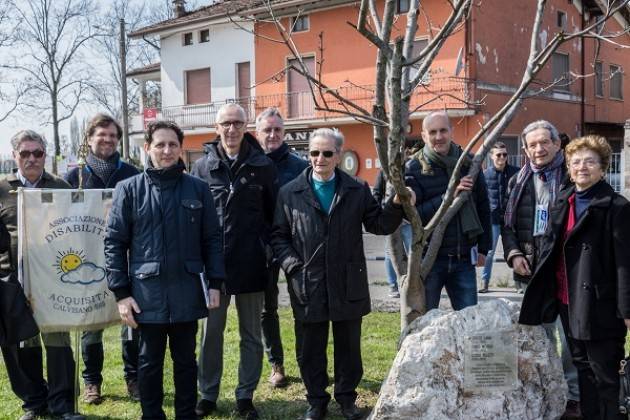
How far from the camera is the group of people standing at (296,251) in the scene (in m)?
3.78

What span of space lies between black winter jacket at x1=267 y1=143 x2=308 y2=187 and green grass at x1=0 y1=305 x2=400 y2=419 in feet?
5.27

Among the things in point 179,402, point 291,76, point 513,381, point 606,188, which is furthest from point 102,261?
point 291,76

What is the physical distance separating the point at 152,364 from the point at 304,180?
146 cm

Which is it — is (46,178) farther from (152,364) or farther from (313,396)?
(313,396)

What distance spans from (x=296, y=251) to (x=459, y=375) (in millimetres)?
1232

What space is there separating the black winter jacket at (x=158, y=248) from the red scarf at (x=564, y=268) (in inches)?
79.1

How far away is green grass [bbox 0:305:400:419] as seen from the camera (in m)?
4.70

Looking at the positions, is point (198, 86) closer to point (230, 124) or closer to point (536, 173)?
point (230, 124)

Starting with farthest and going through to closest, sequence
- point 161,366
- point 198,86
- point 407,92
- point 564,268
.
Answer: point 198,86 → point 161,366 → point 564,268 → point 407,92

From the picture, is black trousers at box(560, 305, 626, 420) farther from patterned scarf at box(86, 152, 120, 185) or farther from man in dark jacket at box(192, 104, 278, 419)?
patterned scarf at box(86, 152, 120, 185)

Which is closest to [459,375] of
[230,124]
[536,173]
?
[536,173]

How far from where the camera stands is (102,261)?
14.6ft

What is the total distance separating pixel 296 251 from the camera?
4258mm

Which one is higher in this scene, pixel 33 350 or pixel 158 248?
pixel 158 248
